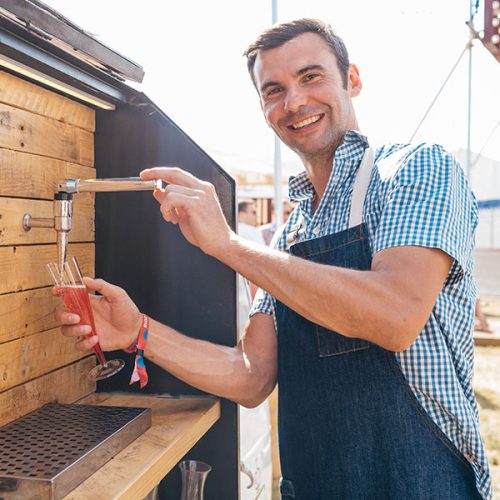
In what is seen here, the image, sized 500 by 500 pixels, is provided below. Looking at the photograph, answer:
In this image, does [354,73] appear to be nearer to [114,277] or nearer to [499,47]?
[114,277]

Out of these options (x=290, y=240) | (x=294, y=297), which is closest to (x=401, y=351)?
(x=294, y=297)

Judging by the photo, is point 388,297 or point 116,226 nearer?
point 388,297

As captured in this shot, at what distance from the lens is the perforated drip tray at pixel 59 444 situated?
0.91 m

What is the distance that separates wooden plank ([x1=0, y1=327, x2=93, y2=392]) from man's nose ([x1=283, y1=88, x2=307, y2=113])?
80 cm

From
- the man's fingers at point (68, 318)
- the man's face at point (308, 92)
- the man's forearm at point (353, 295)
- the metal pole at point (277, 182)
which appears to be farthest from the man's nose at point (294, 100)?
the metal pole at point (277, 182)

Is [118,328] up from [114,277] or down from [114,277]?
down

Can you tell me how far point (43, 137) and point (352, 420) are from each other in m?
0.95

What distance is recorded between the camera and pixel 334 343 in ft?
4.47

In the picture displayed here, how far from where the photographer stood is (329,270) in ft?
3.84

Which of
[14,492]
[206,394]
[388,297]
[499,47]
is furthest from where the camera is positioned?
[499,47]

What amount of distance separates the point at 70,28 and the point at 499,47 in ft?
19.3

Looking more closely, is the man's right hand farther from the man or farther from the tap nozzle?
the tap nozzle

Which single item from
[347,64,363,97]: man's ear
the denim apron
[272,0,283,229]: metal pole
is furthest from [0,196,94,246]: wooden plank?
[272,0,283,229]: metal pole

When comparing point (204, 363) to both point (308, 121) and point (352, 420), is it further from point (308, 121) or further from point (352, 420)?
point (308, 121)
